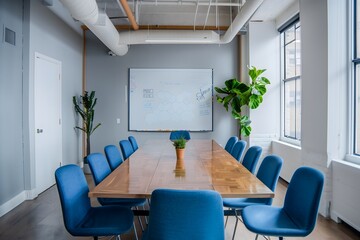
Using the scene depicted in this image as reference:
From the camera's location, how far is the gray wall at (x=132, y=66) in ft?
20.6

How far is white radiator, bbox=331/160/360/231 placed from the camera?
2.86m

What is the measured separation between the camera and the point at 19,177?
3.86 m

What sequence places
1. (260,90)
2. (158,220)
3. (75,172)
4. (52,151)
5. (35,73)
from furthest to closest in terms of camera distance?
(260,90) → (52,151) → (35,73) → (75,172) → (158,220)

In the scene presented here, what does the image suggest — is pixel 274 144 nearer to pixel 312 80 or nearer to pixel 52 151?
pixel 312 80

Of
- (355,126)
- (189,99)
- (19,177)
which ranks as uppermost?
(189,99)

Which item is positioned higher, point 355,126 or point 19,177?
point 355,126

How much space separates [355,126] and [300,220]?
191 centimetres

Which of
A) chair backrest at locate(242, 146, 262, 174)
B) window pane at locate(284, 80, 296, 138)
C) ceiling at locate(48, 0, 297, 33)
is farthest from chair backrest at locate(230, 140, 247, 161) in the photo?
ceiling at locate(48, 0, 297, 33)

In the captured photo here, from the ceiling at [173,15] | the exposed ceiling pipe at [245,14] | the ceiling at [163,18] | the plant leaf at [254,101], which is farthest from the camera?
the ceiling at [173,15]

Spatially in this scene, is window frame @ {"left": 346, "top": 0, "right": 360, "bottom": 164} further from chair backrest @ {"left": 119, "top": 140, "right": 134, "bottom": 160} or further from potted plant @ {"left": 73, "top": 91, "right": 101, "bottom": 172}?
potted plant @ {"left": 73, "top": 91, "right": 101, "bottom": 172}

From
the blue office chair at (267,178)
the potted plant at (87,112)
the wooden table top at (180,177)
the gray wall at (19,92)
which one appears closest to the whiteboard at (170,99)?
the potted plant at (87,112)

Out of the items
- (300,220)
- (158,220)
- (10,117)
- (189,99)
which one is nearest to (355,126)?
(300,220)

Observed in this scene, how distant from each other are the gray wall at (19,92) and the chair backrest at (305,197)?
11.3ft

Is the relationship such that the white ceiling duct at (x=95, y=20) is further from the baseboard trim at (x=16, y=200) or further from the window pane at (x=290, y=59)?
the window pane at (x=290, y=59)
